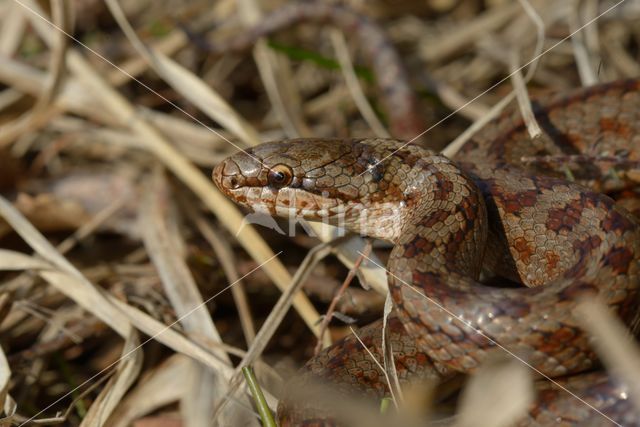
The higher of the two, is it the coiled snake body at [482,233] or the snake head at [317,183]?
the snake head at [317,183]

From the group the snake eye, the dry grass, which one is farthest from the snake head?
the dry grass

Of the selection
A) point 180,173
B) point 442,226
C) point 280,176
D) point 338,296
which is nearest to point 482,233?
point 442,226

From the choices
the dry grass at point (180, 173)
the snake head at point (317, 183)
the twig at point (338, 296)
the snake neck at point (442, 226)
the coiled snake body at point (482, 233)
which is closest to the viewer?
the coiled snake body at point (482, 233)

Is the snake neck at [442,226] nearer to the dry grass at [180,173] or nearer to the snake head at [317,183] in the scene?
the snake head at [317,183]

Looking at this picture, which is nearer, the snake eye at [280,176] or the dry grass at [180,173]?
the snake eye at [280,176]

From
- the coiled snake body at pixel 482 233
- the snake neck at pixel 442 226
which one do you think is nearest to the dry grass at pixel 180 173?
the coiled snake body at pixel 482 233

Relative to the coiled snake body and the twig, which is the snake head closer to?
the coiled snake body

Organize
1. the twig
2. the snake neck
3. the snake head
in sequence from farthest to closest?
the snake head < the twig < the snake neck
